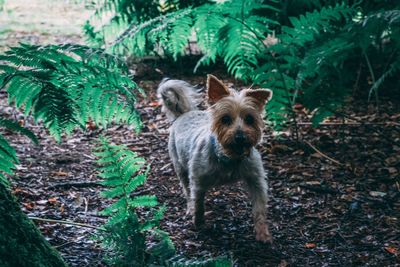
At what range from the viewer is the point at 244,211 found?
4984 mm

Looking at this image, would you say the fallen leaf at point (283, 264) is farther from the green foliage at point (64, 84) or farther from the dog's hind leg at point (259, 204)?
the green foliage at point (64, 84)

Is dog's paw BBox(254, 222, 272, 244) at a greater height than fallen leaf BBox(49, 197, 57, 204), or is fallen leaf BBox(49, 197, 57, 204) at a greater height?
fallen leaf BBox(49, 197, 57, 204)

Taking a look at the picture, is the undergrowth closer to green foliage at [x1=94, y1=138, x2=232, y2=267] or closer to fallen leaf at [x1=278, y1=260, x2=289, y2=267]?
green foliage at [x1=94, y1=138, x2=232, y2=267]

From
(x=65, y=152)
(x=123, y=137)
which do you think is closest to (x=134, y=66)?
(x=123, y=137)

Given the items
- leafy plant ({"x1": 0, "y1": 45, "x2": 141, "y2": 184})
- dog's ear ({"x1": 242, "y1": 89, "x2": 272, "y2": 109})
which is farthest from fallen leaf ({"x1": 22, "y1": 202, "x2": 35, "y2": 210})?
dog's ear ({"x1": 242, "y1": 89, "x2": 272, "y2": 109})

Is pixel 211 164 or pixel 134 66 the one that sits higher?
pixel 134 66

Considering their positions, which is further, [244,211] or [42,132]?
[42,132]

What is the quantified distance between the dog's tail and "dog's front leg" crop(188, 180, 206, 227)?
3.48 ft

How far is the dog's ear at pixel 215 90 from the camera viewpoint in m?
4.63

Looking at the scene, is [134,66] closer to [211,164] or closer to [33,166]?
[33,166]

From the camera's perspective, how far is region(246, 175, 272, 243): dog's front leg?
171 inches

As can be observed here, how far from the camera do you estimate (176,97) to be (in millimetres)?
5477

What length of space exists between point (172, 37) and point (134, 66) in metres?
3.90

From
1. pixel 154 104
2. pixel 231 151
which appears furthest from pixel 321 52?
pixel 154 104
